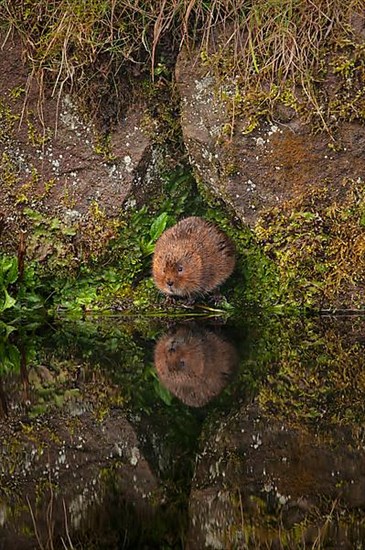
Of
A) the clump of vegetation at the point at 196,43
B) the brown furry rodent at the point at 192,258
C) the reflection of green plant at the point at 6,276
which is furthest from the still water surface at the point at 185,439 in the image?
the clump of vegetation at the point at 196,43

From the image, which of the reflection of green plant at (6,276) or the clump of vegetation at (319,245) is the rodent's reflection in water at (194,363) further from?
the reflection of green plant at (6,276)

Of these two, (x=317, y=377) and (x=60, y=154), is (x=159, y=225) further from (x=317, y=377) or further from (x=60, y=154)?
(x=317, y=377)

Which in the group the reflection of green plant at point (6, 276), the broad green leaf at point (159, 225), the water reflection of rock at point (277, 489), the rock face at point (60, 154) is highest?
the water reflection of rock at point (277, 489)

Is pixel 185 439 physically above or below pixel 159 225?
above

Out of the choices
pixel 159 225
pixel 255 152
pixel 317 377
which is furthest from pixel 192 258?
pixel 317 377

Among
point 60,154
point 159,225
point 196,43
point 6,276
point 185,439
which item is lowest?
point 159,225

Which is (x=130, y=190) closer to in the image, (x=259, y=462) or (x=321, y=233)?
(x=321, y=233)

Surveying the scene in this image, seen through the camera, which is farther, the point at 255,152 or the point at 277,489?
Result: the point at 255,152

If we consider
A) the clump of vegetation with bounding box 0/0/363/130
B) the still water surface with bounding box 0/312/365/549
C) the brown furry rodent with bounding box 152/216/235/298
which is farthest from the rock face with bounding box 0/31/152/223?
the still water surface with bounding box 0/312/365/549
